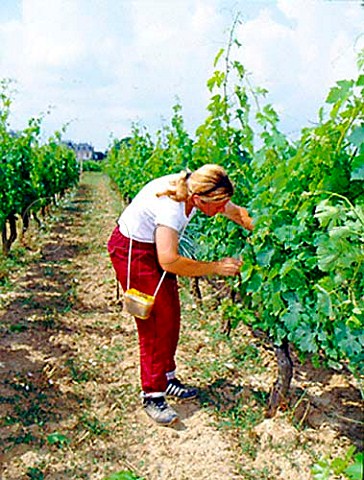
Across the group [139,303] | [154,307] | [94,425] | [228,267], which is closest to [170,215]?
[228,267]

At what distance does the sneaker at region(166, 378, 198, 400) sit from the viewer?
4.09m

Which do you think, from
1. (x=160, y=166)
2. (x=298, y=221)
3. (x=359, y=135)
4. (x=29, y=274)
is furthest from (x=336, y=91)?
(x=29, y=274)

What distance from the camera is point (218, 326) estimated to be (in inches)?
220

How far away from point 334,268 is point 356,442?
1383mm

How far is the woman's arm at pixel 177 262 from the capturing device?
3328 millimetres

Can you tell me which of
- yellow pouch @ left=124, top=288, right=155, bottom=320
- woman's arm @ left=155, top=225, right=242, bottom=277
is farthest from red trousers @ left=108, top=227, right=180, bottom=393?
woman's arm @ left=155, top=225, right=242, bottom=277

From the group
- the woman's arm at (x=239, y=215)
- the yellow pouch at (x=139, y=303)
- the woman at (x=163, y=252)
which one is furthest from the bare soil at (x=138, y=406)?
the woman's arm at (x=239, y=215)

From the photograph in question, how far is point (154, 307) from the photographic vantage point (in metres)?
3.71

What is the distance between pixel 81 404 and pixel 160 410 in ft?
1.97

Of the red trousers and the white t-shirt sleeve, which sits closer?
the white t-shirt sleeve

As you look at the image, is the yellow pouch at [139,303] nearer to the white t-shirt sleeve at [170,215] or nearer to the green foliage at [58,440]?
the white t-shirt sleeve at [170,215]

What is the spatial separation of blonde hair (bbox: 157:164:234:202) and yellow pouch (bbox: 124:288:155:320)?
62 centimetres

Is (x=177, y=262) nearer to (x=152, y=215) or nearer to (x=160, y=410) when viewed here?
(x=152, y=215)

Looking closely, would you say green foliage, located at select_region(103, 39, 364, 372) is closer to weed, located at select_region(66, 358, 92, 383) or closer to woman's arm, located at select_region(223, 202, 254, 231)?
woman's arm, located at select_region(223, 202, 254, 231)
